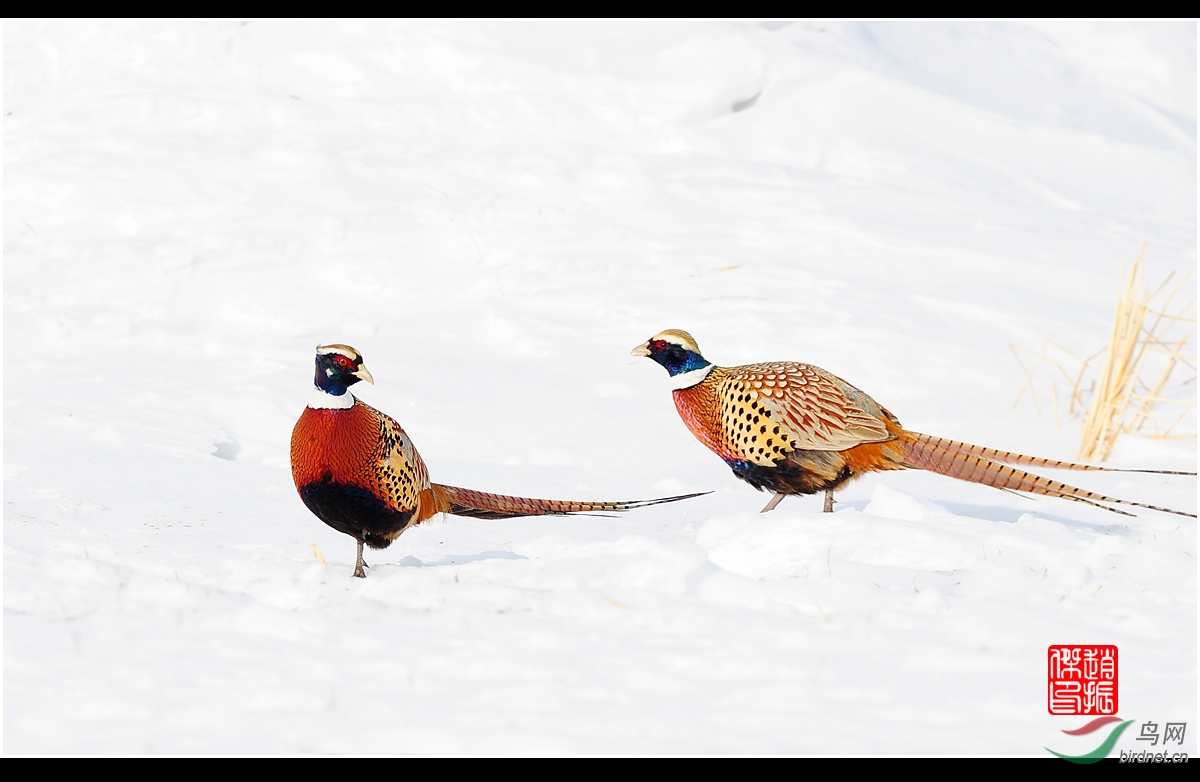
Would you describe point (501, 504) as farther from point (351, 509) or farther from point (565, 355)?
point (565, 355)

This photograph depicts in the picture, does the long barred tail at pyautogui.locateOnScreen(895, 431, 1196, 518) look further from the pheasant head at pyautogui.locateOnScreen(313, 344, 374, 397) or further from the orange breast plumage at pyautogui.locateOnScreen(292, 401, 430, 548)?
the pheasant head at pyautogui.locateOnScreen(313, 344, 374, 397)

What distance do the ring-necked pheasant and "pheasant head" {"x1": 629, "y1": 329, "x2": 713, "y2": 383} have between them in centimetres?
122

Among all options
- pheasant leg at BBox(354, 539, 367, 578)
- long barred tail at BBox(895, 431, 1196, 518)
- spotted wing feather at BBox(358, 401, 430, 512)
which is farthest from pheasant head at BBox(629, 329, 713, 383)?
pheasant leg at BBox(354, 539, 367, 578)

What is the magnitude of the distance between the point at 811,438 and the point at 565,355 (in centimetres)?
296

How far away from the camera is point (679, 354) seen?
4816 mm

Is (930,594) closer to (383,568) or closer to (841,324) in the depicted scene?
(383,568)

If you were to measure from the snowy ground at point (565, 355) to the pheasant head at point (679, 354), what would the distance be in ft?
1.95

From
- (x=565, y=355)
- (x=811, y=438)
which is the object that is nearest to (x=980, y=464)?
(x=811, y=438)

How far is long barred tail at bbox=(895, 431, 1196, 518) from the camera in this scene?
4.35 meters

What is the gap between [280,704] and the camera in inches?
102

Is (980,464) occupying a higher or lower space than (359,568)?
higher

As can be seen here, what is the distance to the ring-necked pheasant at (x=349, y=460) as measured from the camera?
3.85 m

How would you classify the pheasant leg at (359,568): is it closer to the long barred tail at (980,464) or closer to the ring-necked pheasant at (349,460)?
the ring-necked pheasant at (349,460)

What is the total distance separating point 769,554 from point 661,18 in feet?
29.6
